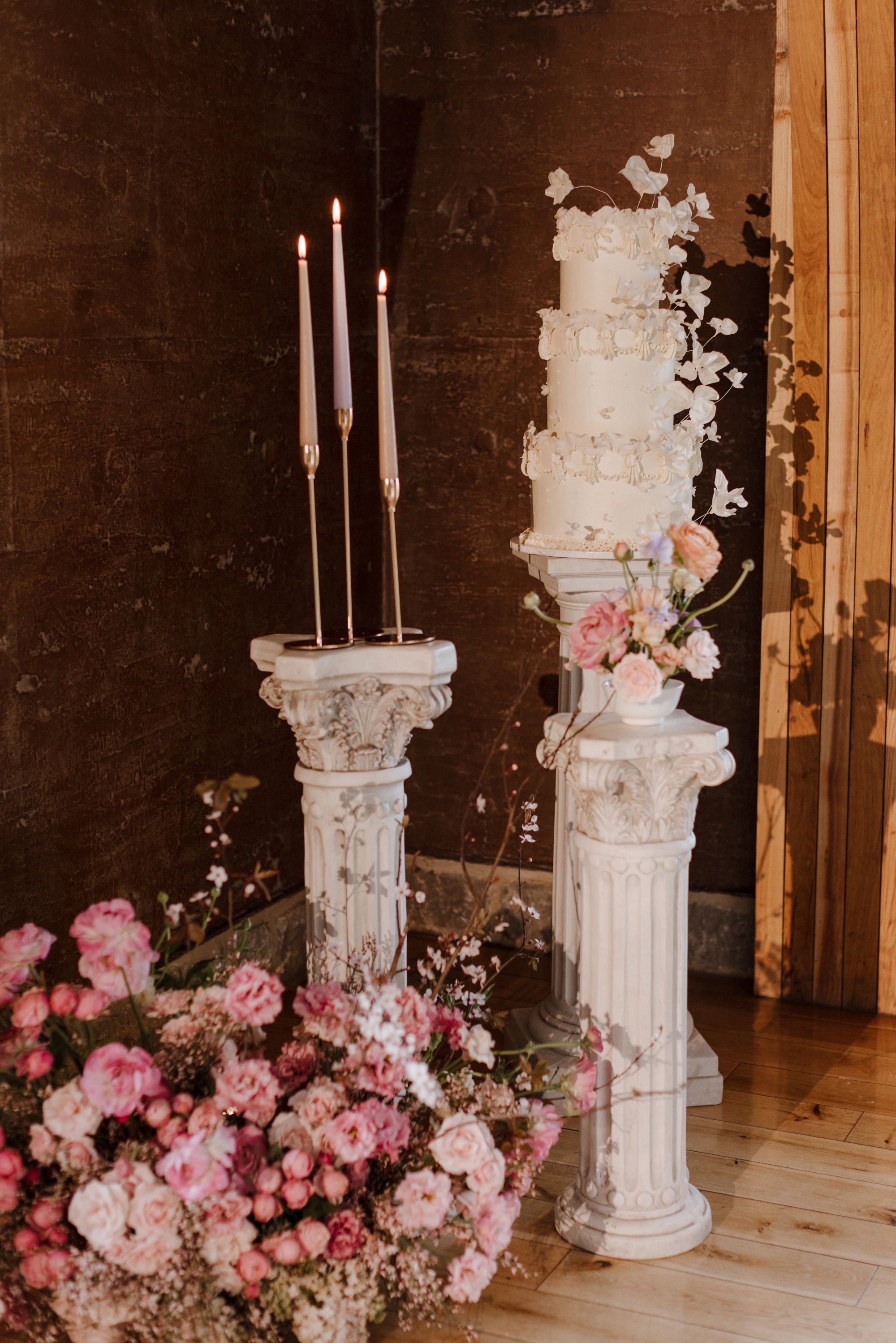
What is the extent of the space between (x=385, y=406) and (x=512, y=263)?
5.87ft

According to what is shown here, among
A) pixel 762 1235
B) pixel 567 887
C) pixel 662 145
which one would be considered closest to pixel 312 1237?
pixel 762 1235

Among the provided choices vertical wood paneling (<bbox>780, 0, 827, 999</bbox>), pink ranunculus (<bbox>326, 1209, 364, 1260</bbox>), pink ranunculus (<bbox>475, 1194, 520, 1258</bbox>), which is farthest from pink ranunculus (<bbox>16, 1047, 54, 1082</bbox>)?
vertical wood paneling (<bbox>780, 0, 827, 999</bbox>)

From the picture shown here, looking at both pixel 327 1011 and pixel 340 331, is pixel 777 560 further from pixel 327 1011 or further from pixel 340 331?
pixel 327 1011

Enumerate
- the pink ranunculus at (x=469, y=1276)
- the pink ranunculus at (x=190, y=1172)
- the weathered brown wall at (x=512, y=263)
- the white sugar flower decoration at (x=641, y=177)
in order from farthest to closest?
the weathered brown wall at (x=512, y=263) < the white sugar flower decoration at (x=641, y=177) < the pink ranunculus at (x=469, y=1276) < the pink ranunculus at (x=190, y=1172)

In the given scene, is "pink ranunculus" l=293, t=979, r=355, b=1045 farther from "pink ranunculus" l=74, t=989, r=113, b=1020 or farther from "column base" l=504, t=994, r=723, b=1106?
"column base" l=504, t=994, r=723, b=1106

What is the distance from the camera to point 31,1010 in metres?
2.36

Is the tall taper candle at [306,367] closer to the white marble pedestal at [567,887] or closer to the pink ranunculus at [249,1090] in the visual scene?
the white marble pedestal at [567,887]

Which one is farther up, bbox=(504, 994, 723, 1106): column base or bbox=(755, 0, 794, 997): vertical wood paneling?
bbox=(755, 0, 794, 997): vertical wood paneling

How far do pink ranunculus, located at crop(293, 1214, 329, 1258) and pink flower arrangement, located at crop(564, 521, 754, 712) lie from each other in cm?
101

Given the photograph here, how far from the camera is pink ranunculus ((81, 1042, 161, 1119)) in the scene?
2.29 metres

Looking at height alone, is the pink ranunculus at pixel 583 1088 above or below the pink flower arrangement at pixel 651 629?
below

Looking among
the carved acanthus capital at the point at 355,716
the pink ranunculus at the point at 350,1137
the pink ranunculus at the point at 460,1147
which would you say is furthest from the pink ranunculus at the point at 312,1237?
the carved acanthus capital at the point at 355,716

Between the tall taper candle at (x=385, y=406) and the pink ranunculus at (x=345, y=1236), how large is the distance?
1.21m

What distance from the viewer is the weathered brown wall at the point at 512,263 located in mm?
3877
